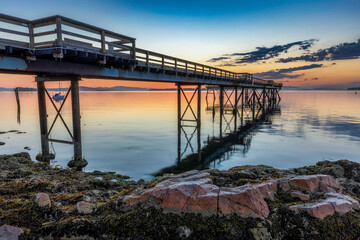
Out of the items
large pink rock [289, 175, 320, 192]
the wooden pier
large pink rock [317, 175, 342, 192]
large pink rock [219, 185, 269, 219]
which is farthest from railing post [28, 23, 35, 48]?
large pink rock [317, 175, 342, 192]

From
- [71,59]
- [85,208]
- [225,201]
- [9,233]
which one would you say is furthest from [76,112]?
[225,201]

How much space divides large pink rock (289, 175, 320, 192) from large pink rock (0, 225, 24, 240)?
5.17 meters

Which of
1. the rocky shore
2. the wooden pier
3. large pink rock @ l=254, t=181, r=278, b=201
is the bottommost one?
the rocky shore

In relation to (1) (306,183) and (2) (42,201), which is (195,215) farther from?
(2) (42,201)

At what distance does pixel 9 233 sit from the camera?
3107 mm

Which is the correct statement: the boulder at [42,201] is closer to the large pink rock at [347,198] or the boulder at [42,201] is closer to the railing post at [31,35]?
the large pink rock at [347,198]

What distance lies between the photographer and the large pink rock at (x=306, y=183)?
15.0ft

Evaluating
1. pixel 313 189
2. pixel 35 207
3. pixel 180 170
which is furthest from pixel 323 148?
pixel 35 207

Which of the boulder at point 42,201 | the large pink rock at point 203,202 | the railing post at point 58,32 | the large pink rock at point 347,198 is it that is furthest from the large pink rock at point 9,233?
the railing post at point 58,32

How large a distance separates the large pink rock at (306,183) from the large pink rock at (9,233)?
5.17m

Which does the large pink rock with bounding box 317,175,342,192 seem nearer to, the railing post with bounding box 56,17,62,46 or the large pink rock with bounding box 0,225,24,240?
the large pink rock with bounding box 0,225,24,240

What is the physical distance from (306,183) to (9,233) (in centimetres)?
553

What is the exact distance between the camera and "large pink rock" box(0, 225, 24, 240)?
3054 mm

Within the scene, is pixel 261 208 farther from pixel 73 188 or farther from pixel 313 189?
pixel 73 188
